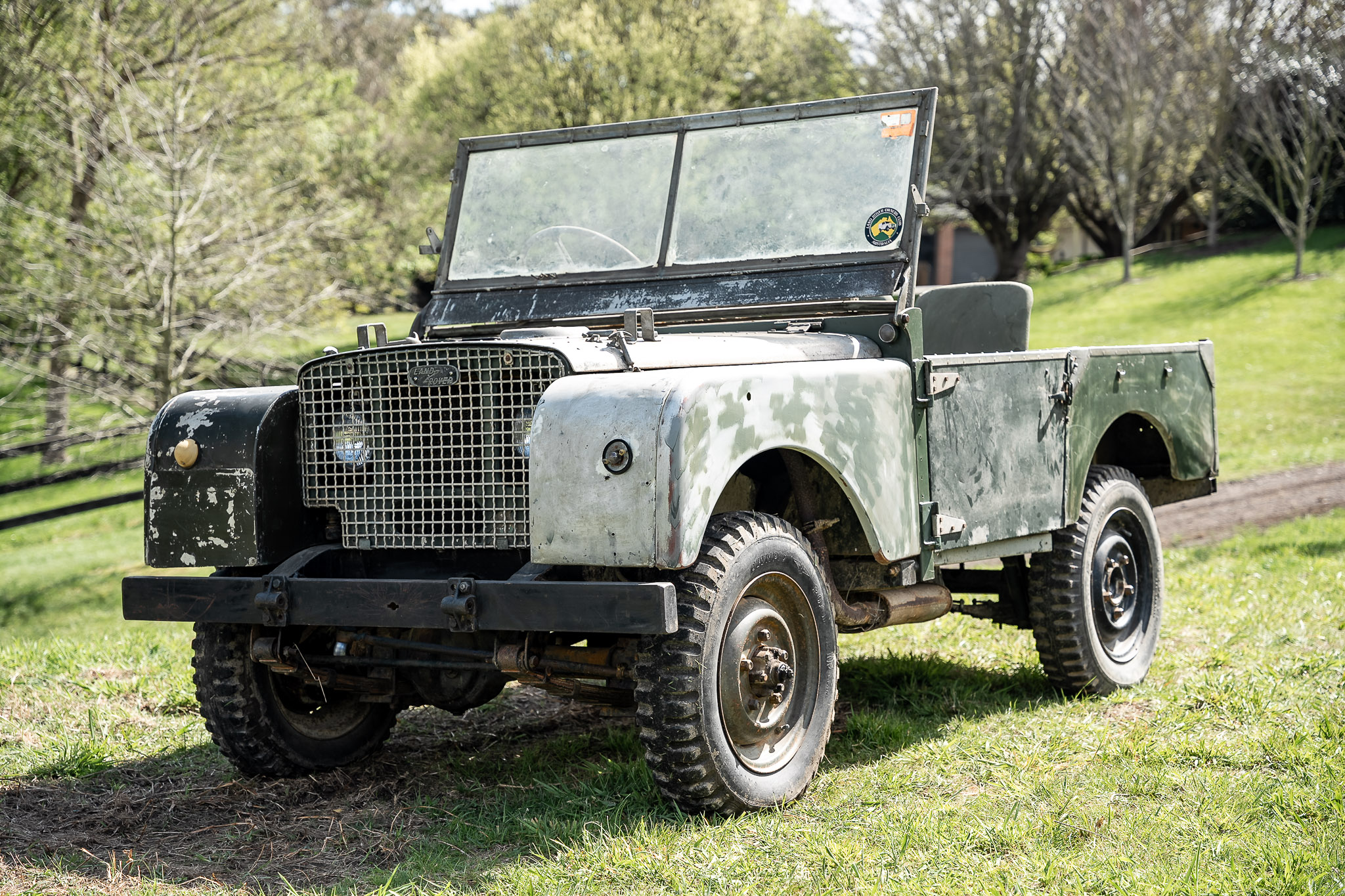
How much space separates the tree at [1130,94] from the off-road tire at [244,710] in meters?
25.8

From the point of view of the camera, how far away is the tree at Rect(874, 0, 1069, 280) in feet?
94.3

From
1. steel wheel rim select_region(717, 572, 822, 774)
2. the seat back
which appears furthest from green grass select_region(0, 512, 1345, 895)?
the seat back

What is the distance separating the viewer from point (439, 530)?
419 cm

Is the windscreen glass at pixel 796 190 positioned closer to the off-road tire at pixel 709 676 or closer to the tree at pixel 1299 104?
the off-road tire at pixel 709 676

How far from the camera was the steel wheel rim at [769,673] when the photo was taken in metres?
3.95

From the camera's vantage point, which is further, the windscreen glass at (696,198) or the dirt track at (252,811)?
the windscreen glass at (696,198)

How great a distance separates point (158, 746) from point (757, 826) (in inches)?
104

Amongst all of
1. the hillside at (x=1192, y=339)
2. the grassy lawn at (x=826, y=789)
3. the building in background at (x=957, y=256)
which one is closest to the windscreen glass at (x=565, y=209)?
the grassy lawn at (x=826, y=789)

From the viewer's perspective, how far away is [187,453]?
14.2ft

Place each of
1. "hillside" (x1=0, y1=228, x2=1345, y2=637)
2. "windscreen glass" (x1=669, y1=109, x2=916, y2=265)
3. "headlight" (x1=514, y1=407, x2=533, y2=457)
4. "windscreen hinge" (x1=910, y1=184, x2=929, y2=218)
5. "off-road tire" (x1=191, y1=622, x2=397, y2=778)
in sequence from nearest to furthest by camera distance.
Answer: "headlight" (x1=514, y1=407, x2=533, y2=457) → "off-road tire" (x1=191, y1=622, x2=397, y2=778) → "windscreen hinge" (x1=910, y1=184, x2=929, y2=218) → "windscreen glass" (x1=669, y1=109, x2=916, y2=265) → "hillside" (x1=0, y1=228, x2=1345, y2=637)

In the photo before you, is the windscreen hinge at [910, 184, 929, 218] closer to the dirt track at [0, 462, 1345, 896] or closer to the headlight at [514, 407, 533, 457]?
the headlight at [514, 407, 533, 457]

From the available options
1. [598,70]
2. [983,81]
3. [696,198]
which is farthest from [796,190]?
[983,81]

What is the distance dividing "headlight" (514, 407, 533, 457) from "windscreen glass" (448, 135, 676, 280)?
4.84 ft

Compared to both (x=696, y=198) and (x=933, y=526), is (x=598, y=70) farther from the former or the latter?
(x=933, y=526)
